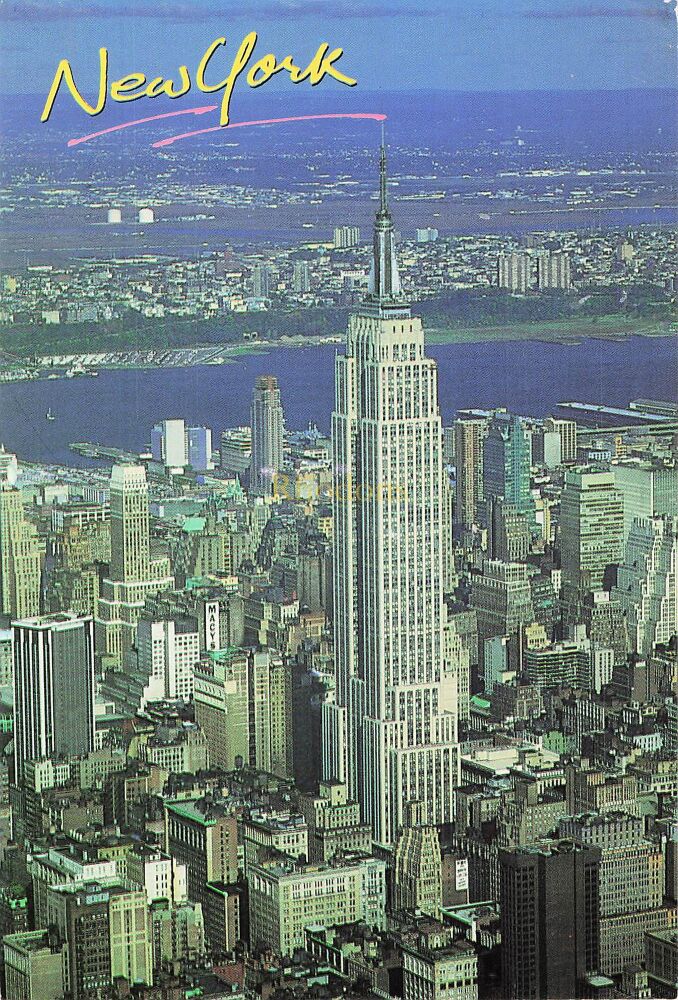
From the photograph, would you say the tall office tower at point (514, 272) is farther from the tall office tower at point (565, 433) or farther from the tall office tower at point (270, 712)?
the tall office tower at point (270, 712)

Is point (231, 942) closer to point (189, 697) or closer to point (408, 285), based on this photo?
point (189, 697)

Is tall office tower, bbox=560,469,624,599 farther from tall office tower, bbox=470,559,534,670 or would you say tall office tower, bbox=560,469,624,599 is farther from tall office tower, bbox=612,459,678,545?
tall office tower, bbox=470,559,534,670

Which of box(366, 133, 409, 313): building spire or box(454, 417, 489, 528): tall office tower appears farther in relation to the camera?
box(454, 417, 489, 528): tall office tower

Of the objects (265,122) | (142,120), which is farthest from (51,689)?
(265,122)

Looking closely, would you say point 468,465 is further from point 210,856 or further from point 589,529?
point 210,856

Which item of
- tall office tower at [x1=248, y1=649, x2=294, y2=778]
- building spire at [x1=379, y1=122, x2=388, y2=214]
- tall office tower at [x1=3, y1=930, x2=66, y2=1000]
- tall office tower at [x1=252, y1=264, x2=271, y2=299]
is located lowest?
tall office tower at [x1=3, y1=930, x2=66, y2=1000]

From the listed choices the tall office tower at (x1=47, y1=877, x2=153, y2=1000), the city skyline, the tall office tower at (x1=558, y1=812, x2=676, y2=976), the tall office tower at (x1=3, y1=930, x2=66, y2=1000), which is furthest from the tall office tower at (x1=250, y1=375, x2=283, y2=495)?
the tall office tower at (x1=3, y1=930, x2=66, y2=1000)
